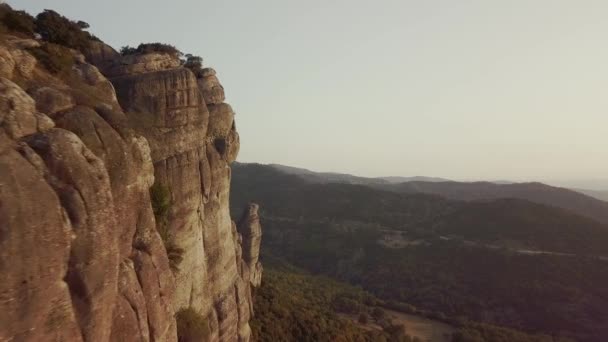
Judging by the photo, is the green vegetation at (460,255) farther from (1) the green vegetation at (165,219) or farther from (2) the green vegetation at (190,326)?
(1) the green vegetation at (165,219)

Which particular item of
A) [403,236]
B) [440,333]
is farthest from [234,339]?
[403,236]

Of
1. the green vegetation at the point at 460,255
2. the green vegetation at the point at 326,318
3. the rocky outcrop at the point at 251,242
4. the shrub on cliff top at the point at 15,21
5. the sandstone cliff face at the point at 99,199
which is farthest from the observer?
the green vegetation at the point at 460,255

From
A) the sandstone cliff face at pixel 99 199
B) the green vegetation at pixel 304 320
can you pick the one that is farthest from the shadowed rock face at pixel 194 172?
the green vegetation at pixel 304 320

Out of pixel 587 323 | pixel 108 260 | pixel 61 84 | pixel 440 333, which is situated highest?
pixel 61 84

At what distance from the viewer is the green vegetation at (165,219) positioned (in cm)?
2380

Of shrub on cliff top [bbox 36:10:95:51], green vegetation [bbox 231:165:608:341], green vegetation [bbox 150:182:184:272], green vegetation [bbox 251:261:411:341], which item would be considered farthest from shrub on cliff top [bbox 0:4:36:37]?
green vegetation [bbox 231:165:608:341]

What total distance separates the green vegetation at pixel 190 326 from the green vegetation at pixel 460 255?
4940 cm

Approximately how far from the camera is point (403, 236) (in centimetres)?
10769

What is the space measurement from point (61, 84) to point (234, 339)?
75.1 ft

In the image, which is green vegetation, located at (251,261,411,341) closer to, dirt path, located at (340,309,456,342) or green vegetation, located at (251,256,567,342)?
green vegetation, located at (251,256,567,342)

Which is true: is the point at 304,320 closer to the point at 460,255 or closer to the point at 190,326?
the point at 190,326

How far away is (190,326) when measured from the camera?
24.4m

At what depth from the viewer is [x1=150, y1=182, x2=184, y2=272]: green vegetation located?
78.1 feet

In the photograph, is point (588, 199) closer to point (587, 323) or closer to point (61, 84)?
point (587, 323)
